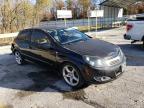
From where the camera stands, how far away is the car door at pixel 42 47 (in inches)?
255

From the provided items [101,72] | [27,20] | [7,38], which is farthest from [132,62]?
[27,20]

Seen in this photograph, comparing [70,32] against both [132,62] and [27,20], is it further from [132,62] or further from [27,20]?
[27,20]

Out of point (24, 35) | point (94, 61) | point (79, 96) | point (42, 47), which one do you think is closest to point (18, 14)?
point (24, 35)

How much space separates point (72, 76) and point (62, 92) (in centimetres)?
51

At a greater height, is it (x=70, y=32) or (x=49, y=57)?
(x=70, y=32)

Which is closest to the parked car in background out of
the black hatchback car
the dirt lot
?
the dirt lot

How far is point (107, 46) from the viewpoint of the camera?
244 inches

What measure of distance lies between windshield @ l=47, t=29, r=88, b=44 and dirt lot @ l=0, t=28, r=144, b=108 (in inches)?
46.9

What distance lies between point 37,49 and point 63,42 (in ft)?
3.47

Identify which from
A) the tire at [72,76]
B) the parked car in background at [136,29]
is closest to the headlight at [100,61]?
the tire at [72,76]

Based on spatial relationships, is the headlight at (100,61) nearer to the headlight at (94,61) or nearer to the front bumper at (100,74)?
the headlight at (94,61)

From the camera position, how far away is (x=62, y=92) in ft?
18.9

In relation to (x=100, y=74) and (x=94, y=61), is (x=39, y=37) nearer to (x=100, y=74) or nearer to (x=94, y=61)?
(x=94, y=61)

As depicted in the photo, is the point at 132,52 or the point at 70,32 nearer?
the point at 70,32
